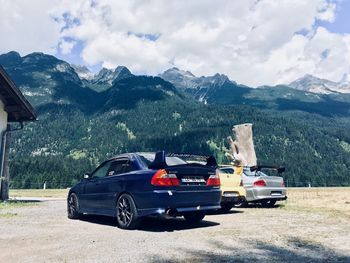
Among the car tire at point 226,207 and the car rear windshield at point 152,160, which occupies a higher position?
the car rear windshield at point 152,160

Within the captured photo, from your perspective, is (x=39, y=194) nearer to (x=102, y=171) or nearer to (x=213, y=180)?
(x=102, y=171)

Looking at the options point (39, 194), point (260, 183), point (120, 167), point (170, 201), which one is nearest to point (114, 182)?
point (120, 167)

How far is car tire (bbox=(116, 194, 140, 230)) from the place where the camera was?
9016 mm

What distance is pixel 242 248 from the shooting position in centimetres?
679

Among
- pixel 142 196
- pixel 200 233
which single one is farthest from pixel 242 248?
pixel 142 196

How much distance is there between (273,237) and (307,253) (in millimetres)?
1548

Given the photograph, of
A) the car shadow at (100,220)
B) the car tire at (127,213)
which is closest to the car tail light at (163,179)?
the car tire at (127,213)

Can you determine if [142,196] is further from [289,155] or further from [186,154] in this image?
[289,155]

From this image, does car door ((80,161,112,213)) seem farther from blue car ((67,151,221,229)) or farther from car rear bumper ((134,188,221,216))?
car rear bumper ((134,188,221,216))

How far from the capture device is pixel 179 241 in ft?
24.6

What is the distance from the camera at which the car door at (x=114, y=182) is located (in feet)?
31.7

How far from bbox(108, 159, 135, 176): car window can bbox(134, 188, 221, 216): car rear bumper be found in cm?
101

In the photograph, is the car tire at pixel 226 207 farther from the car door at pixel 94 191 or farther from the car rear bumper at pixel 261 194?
the car door at pixel 94 191

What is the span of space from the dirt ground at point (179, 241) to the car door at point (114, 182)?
610 millimetres
